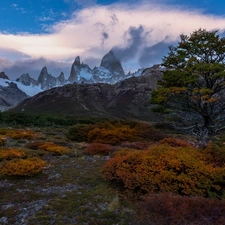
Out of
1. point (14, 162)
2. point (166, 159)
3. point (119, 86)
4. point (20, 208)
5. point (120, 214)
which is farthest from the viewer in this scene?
point (119, 86)

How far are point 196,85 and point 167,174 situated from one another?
33.8 ft

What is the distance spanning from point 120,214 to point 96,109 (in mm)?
135099

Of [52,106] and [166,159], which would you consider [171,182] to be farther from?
[52,106]

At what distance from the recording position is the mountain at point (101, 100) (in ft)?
465

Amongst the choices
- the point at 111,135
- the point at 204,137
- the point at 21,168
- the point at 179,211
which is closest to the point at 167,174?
the point at 179,211

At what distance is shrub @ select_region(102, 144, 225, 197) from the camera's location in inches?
347

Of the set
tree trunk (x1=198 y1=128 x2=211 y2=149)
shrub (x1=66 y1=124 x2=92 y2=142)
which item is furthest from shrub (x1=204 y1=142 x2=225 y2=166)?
shrub (x1=66 y1=124 x2=92 y2=142)

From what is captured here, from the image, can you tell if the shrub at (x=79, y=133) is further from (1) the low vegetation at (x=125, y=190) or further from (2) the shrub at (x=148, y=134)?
(1) the low vegetation at (x=125, y=190)

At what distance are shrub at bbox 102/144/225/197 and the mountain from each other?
403 feet

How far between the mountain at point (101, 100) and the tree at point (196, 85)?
11508 centimetres

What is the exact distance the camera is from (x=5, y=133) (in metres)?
26.5

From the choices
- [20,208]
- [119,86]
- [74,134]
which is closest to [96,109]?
[119,86]

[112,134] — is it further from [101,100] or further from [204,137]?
[101,100]

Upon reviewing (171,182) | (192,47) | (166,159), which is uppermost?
(192,47)
